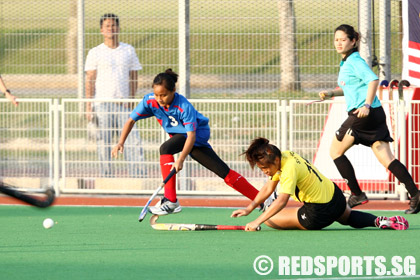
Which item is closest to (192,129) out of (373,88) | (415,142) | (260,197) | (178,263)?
(260,197)

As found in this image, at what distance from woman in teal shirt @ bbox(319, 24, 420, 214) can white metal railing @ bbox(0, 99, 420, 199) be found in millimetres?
1675

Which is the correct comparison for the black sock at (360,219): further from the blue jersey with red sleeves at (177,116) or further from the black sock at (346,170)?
the blue jersey with red sleeves at (177,116)

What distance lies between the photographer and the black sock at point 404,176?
30.3 ft

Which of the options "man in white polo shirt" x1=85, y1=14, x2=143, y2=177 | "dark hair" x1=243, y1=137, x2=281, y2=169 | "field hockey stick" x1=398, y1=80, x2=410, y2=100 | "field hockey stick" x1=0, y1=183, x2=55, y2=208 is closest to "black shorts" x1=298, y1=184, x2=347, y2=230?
"dark hair" x1=243, y1=137, x2=281, y2=169

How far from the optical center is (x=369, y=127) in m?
9.26

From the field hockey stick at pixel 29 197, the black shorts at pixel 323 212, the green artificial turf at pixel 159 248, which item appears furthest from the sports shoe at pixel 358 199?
the field hockey stick at pixel 29 197

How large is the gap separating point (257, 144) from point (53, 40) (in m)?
5.62

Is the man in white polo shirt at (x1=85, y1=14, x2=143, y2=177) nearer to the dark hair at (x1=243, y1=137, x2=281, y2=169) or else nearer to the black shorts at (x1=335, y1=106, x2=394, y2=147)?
the black shorts at (x1=335, y1=106, x2=394, y2=147)

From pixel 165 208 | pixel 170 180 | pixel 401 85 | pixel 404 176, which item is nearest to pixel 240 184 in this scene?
pixel 170 180

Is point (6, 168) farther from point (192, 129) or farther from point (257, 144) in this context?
point (257, 144)

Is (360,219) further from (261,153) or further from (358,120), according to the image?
(358,120)

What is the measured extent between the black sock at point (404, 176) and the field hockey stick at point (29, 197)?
368cm

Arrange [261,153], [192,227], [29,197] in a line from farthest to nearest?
[192,227], [261,153], [29,197]

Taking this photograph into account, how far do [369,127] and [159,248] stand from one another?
2.86 meters
